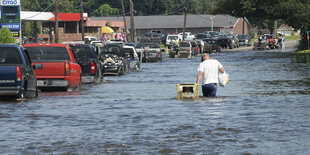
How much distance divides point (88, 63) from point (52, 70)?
4.73 m

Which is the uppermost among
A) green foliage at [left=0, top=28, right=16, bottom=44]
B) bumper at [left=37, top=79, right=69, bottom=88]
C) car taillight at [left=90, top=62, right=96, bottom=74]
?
green foliage at [left=0, top=28, right=16, bottom=44]

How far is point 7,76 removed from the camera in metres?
18.2

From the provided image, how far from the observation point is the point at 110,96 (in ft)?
73.2

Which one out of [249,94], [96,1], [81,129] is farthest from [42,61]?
[96,1]

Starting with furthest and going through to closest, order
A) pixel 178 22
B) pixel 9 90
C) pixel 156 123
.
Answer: pixel 178 22, pixel 9 90, pixel 156 123

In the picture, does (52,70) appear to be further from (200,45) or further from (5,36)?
(200,45)

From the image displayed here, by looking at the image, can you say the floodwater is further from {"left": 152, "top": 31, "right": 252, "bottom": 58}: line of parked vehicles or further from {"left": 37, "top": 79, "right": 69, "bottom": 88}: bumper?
{"left": 152, "top": 31, "right": 252, "bottom": 58}: line of parked vehicles

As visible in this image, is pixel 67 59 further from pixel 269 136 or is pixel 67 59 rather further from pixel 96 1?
pixel 96 1

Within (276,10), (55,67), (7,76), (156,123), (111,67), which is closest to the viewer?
(156,123)

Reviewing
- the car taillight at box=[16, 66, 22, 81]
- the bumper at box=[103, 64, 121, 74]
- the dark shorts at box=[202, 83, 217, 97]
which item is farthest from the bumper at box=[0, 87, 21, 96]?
the bumper at box=[103, 64, 121, 74]

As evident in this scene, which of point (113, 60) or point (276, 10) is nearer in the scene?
point (113, 60)

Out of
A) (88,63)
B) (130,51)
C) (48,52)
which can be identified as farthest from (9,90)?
(130,51)

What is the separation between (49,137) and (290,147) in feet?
13.4

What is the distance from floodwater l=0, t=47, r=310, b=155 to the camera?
11.2 m
